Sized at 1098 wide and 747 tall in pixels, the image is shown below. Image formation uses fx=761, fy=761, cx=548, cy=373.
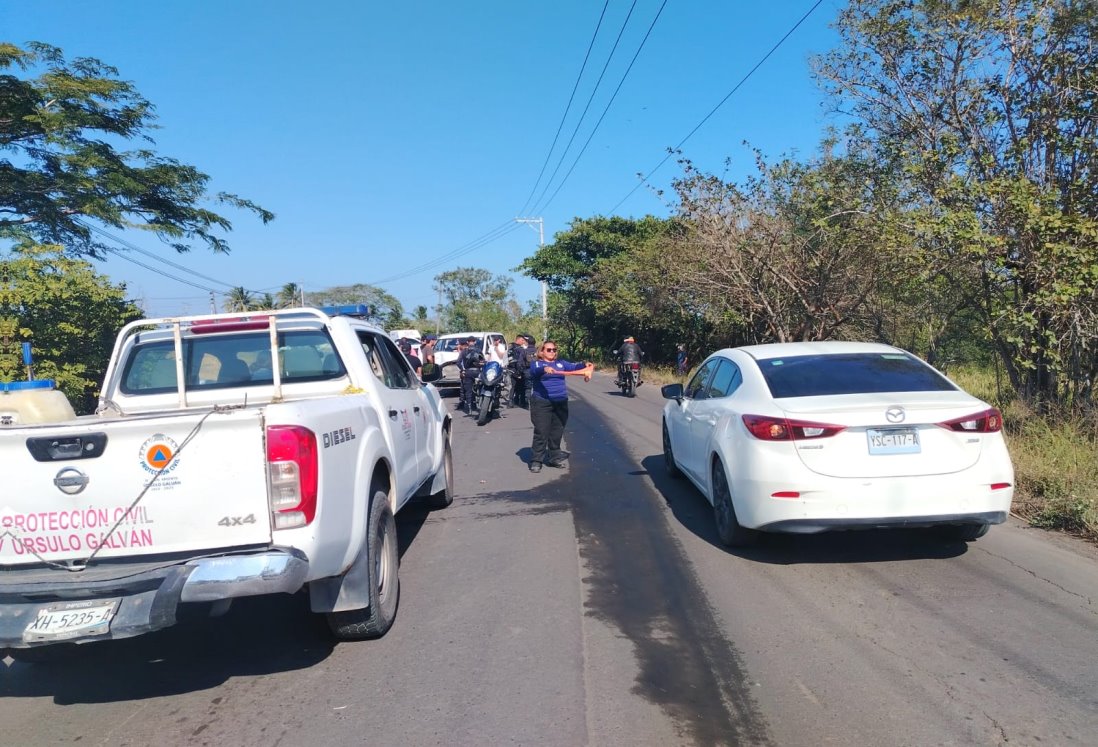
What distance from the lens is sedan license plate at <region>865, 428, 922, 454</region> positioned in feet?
17.1

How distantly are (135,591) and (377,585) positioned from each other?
1.33m

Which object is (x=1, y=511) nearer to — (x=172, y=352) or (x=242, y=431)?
(x=242, y=431)

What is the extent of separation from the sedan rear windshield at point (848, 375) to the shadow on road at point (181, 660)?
3384 mm

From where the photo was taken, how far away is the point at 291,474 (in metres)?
3.72

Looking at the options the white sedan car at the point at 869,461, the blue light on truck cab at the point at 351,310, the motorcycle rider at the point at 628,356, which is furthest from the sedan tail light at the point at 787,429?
the motorcycle rider at the point at 628,356

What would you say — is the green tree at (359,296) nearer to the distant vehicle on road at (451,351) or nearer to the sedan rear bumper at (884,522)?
the distant vehicle on road at (451,351)

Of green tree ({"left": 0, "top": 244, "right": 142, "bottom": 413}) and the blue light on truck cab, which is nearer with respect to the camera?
the blue light on truck cab

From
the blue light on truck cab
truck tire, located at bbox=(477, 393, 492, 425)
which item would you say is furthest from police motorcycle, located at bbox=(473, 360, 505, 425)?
the blue light on truck cab

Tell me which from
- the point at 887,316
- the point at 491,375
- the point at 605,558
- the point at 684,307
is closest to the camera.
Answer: the point at 605,558

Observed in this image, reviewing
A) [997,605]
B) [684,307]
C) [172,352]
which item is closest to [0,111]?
[172,352]

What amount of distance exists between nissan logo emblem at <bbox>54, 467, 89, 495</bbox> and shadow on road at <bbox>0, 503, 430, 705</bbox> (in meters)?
0.87

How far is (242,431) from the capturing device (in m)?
3.67

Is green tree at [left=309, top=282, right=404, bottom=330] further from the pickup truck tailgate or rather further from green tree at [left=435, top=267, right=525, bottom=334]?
the pickup truck tailgate

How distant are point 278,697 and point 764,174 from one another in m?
15.9
